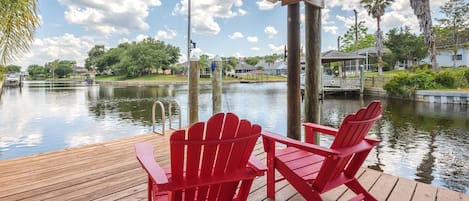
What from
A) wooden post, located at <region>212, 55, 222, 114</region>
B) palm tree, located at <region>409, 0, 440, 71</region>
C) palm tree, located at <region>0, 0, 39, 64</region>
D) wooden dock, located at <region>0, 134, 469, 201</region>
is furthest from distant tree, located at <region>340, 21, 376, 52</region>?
A: palm tree, located at <region>0, 0, 39, 64</region>

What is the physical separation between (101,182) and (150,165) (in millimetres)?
1248

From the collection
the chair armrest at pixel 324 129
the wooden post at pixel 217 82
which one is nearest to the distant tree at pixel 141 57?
the wooden post at pixel 217 82

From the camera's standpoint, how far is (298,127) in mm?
3217

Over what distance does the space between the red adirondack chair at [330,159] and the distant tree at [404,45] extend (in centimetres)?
2721

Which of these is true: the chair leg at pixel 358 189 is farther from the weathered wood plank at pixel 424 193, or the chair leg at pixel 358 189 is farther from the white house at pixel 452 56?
the white house at pixel 452 56

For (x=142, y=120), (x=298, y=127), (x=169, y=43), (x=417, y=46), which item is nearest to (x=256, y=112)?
(x=142, y=120)

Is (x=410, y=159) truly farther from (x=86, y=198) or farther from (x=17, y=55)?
(x=17, y=55)

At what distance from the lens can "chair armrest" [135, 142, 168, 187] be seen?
124 centimetres

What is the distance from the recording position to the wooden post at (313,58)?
303cm

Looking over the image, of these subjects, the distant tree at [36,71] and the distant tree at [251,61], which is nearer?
the distant tree at [36,71]

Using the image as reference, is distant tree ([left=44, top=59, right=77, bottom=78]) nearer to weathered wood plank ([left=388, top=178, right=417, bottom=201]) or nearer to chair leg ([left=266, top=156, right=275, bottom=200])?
chair leg ([left=266, top=156, right=275, bottom=200])

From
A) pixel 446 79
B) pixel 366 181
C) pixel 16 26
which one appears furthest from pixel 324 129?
pixel 446 79

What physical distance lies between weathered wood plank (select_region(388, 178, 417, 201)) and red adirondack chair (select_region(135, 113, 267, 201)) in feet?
4.13

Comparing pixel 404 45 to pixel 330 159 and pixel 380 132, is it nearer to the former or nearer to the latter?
pixel 380 132
